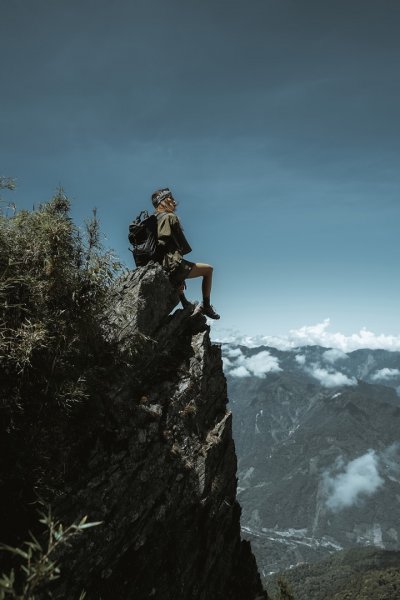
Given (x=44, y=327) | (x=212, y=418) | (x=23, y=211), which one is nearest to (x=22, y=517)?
(x=44, y=327)

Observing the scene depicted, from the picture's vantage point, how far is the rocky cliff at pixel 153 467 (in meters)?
9.59

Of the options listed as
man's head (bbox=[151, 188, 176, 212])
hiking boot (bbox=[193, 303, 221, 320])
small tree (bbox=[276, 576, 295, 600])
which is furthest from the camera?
small tree (bbox=[276, 576, 295, 600])

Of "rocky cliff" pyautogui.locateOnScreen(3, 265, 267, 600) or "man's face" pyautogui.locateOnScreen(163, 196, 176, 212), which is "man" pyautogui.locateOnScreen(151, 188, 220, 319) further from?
"rocky cliff" pyautogui.locateOnScreen(3, 265, 267, 600)

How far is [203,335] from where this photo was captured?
1752 cm

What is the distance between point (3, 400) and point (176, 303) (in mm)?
8989

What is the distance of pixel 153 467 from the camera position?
12.1 metres

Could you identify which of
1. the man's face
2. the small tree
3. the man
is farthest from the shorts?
the small tree

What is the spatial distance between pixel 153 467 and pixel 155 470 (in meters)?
0.13

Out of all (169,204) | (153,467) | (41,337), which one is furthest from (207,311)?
(41,337)

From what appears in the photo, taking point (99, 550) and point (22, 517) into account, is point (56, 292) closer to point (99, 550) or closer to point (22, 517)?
point (22, 517)

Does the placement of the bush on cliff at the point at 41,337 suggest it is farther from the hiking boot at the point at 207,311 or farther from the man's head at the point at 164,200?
the hiking boot at the point at 207,311

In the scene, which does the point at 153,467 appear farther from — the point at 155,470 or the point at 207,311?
the point at 207,311

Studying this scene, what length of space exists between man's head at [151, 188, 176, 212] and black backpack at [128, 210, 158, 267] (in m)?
0.70

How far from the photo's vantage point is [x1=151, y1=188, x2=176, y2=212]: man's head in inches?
580
